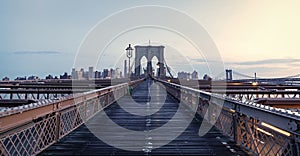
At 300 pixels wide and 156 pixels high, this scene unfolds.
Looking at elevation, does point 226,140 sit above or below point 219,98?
below

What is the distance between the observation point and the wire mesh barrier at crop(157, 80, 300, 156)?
323cm

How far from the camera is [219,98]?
5906 mm

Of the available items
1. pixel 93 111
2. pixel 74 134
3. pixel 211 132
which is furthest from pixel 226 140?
pixel 93 111

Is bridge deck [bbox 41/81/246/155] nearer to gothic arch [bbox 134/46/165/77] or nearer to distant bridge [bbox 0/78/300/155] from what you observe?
distant bridge [bbox 0/78/300/155]

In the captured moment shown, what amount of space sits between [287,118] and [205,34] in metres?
14.0

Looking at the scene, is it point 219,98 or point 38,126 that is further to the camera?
point 219,98

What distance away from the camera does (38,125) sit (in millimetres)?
5000

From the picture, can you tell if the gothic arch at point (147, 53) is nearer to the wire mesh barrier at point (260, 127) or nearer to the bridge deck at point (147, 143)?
the bridge deck at point (147, 143)

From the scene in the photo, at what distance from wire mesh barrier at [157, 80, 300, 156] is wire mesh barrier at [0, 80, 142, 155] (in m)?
3.47

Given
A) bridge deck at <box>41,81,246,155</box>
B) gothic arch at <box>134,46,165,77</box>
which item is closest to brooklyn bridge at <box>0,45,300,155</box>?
bridge deck at <box>41,81,246,155</box>

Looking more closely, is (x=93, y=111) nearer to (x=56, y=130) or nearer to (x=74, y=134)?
(x=74, y=134)

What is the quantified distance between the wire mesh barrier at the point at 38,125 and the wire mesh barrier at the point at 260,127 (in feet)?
11.4

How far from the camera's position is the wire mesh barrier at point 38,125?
380 centimetres

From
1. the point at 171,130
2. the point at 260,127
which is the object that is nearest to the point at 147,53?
the point at 171,130
